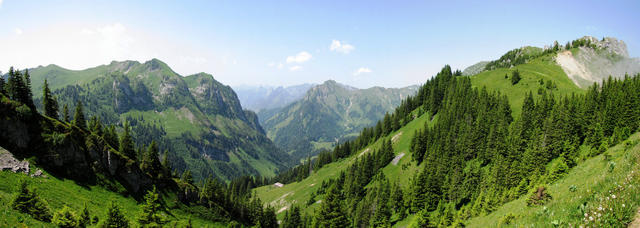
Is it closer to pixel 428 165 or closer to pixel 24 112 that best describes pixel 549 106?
pixel 428 165

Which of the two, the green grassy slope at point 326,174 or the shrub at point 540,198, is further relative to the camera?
the green grassy slope at point 326,174

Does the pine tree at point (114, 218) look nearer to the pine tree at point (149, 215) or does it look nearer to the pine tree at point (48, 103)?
the pine tree at point (149, 215)

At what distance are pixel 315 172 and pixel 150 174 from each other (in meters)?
120

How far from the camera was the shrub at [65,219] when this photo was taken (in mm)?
30234

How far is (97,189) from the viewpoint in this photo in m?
58.7

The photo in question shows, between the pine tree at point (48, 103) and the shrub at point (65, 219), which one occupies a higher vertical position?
the pine tree at point (48, 103)

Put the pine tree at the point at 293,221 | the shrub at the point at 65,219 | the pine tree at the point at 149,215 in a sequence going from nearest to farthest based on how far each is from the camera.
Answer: the shrub at the point at 65,219
the pine tree at the point at 149,215
the pine tree at the point at 293,221

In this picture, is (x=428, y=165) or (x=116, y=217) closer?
(x=116, y=217)

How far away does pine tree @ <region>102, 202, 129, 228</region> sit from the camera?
109ft

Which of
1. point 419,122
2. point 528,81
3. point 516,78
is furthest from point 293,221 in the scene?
point 528,81

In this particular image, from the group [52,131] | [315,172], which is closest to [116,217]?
→ [52,131]

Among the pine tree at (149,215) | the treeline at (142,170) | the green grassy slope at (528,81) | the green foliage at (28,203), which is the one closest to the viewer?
the green foliage at (28,203)

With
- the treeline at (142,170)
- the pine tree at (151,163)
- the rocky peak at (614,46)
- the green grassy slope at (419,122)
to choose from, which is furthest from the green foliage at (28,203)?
the rocky peak at (614,46)

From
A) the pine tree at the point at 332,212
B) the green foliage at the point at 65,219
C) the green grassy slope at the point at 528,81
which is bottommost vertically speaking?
the pine tree at the point at 332,212
